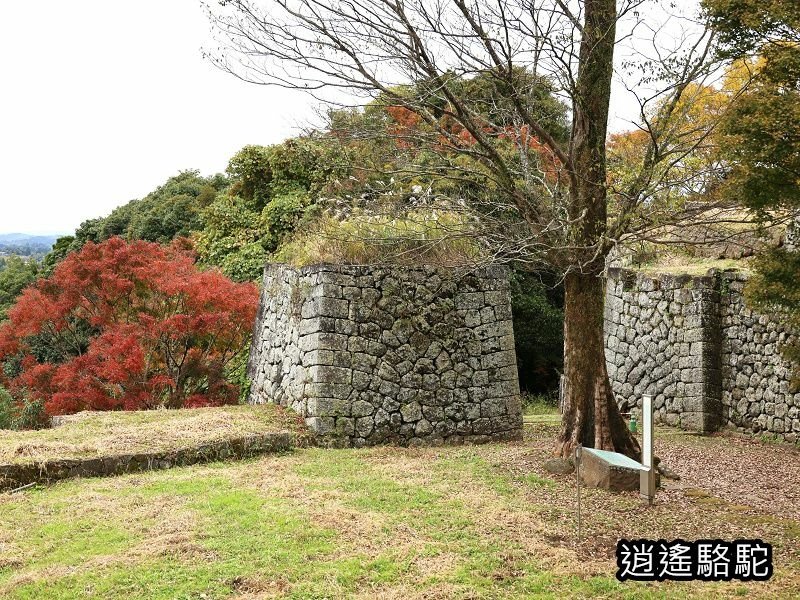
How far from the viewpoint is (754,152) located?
23.7 ft

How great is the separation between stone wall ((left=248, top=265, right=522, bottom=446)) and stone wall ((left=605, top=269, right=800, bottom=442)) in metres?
3.27

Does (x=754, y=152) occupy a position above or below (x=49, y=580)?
above

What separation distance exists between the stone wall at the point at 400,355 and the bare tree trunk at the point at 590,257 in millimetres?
2361

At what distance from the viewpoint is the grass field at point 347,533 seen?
5.49 meters

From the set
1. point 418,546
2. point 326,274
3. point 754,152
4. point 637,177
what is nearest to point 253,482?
point 418,546

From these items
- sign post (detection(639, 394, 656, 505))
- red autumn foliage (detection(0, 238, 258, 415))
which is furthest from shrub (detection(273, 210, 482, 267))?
sign post (detection(639, 394, 656, 505))

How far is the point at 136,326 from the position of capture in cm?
1273

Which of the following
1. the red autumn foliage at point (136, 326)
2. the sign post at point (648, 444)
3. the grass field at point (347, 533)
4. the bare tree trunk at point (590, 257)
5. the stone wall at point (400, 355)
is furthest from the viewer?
the red autumn foliage at point (136, 326)

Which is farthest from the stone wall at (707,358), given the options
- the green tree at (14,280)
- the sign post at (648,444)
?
the green tree at (14,280)

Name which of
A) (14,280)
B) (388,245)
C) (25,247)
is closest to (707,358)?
(388,245)

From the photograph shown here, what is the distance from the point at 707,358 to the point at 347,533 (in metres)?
8.44

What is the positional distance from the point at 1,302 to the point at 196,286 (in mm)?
13947

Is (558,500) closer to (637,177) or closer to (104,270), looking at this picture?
(637,177)

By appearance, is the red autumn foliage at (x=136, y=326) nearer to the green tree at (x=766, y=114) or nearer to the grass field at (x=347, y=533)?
the grass field at (x=347, y=533)
